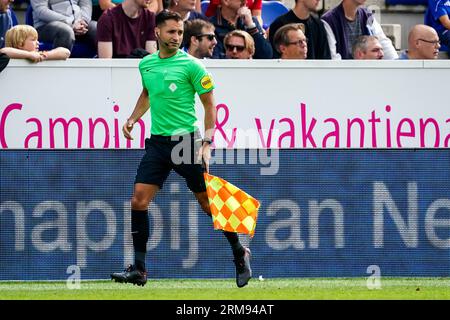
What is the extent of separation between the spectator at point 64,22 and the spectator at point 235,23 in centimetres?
123

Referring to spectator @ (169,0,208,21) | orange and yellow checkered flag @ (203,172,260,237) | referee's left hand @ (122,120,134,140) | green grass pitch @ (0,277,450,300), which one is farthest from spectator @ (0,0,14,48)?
orange and yellow checkered flag @ (203,172,260,237)

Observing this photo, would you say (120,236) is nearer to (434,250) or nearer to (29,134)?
(29,134)

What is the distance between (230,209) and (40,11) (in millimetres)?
3846

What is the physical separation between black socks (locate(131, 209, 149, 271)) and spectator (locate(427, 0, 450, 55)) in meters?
5.48

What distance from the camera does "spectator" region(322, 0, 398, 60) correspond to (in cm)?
1238

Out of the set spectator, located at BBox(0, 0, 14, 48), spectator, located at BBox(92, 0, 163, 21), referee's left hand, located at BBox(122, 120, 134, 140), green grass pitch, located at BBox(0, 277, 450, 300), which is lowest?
green grass pitch, located at BBox(0, 277, 450, 300)

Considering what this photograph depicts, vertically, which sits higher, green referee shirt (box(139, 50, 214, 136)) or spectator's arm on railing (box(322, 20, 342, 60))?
spectator's arm on railing (box(322, 20, 342, 60))

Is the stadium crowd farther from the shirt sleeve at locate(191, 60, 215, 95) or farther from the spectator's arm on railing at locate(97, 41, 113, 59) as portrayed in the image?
the shirt sleeve at locate(191, 60, 215, 95)

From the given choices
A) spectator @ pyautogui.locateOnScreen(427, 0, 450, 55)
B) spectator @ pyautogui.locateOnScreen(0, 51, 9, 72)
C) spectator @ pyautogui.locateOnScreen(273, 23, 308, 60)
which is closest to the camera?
spectator @ pyautogui.locateOnScreen(0, 51, 9, 72)

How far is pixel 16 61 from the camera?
10508 mm

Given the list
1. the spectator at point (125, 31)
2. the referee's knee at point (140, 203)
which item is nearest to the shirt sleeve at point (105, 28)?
A: the spectator at point (125, 31)

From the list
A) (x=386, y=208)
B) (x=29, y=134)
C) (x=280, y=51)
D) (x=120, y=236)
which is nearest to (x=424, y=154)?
(x=386, y=208)

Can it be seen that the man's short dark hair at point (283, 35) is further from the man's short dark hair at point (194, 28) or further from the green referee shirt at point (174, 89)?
the green referee shirt at point (174, 89)

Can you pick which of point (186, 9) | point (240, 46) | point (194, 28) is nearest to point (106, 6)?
point (186, 9)
